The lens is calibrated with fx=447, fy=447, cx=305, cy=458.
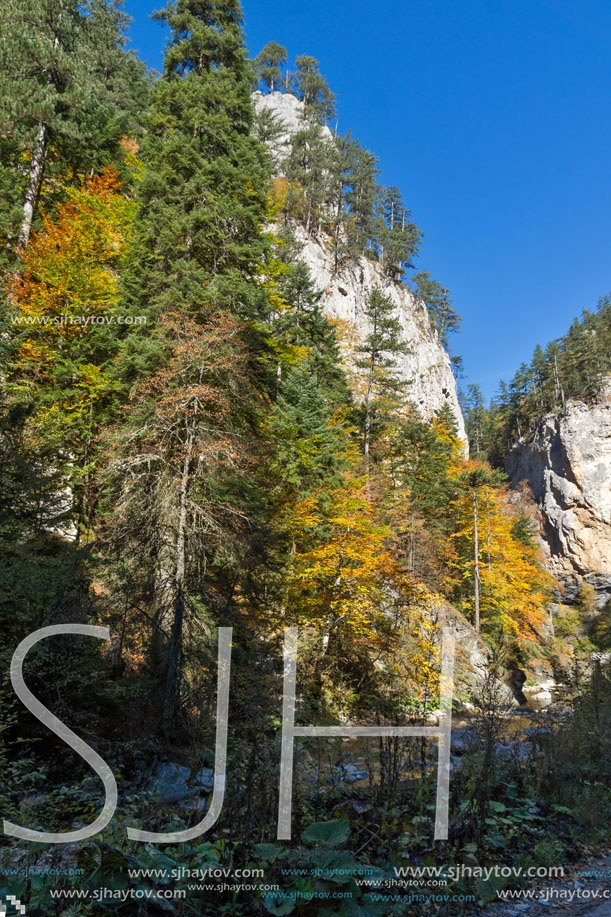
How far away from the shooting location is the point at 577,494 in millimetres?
44500

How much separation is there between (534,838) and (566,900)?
0.88 meters

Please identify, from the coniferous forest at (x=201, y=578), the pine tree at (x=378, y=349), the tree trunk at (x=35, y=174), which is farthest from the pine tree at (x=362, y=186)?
the tree trunk at (x=35, y=174)

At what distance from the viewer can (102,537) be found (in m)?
8.59

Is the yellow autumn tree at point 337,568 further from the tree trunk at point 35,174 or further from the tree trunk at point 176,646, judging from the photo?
the tree trunk at point 35,174

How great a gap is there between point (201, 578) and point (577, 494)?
46.4 metres

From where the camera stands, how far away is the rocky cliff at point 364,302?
46347 millimetres

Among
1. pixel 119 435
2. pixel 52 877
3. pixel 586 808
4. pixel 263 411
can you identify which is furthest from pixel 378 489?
pixel 52 877

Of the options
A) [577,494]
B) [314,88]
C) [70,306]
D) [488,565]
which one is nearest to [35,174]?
[70,306]

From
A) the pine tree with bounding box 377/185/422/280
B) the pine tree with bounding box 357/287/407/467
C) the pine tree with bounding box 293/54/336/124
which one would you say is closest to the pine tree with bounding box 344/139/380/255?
the pine tree with bounding box 377/185/422/280

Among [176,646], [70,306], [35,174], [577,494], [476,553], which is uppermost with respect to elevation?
→ [35,174]

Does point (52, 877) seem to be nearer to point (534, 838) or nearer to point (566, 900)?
point (566, 900)
